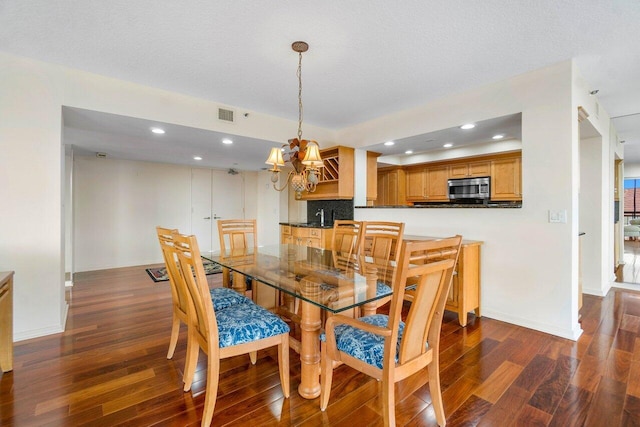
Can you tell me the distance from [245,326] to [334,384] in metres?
0.72

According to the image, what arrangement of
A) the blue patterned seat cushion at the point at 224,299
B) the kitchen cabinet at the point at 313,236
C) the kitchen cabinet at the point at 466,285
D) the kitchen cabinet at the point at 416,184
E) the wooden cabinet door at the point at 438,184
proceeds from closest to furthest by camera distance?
1. the blue patterned seat cushion at the point at 224,299
2. the kitchen cabinet at the point at 466,285
3. the kitchen cabinet at the point at 313,236
4. the wooden cabinet door at the point at 438,184
5. the kitchen cabinet at the point at 416,184

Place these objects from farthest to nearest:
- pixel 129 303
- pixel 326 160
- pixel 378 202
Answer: pixel 378 202, pixel 326 160, pixel 129 303

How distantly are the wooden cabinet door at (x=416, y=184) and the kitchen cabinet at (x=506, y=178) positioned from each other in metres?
1.33

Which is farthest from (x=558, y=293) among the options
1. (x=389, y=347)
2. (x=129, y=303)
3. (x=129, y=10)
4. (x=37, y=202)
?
(x=37, y=202)

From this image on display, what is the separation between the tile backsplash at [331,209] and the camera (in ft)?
15.3

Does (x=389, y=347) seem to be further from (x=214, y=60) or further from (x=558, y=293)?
(x=214, y=60)

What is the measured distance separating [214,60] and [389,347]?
2.61m

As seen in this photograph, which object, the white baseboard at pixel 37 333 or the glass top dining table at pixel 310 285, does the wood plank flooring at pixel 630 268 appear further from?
the white baseboard at pixel 37 333

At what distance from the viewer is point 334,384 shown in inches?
73.3

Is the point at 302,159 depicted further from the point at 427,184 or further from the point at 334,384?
the point at 427,184

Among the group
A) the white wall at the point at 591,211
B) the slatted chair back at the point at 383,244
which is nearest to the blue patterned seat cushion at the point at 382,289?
the slatted chair back at the point at 383,244

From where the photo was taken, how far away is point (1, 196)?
8.02ft

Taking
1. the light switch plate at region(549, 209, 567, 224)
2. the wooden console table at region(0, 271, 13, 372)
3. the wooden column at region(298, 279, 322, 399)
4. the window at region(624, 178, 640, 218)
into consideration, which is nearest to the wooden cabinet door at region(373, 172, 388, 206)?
the light switch plate at region(549, 209, 567, 224)

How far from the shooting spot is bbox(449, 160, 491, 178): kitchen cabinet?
16.6 ft
